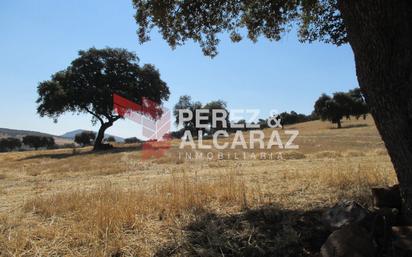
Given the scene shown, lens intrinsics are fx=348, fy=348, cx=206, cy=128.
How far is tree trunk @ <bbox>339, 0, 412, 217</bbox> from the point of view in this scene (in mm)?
3852

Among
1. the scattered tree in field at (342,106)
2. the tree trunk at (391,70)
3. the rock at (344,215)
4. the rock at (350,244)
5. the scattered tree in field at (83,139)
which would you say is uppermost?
the scattered tree in field at (342,106)

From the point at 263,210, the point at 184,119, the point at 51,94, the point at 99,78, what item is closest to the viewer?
the point at 263,210

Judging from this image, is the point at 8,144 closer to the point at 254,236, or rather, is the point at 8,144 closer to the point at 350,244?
the point at 254,236

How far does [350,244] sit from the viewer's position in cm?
336

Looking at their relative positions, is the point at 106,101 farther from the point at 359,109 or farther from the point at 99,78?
the point at 359,109

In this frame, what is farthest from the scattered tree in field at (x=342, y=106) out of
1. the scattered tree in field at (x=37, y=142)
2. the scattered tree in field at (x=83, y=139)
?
the scattered tree in field at (x=37, y=142)

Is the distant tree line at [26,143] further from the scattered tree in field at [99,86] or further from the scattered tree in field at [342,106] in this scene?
A: the scattered tree in field at [342,106]

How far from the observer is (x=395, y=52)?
3.89 m

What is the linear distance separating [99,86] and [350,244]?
39.2 m

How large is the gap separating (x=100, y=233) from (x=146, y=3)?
18.5 ft

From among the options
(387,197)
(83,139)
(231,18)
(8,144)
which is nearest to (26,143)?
(8,144)

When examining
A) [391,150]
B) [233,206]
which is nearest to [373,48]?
[391,150]

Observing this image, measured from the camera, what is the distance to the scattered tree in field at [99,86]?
38.0 m

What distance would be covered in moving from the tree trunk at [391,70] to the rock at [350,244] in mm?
988
